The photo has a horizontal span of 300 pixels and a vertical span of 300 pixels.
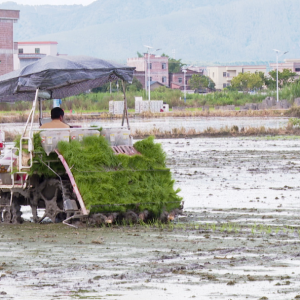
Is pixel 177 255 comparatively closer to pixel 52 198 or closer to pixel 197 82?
pixel 52 198

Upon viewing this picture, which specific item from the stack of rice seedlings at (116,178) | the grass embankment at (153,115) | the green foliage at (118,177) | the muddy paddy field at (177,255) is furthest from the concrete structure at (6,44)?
the green foliage at (118,177)

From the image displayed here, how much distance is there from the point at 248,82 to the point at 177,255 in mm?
134660

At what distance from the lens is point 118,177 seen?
1401cm

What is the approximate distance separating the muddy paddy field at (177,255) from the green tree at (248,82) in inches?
4873

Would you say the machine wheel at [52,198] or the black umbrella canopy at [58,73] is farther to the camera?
the machine wheel at [52,198]

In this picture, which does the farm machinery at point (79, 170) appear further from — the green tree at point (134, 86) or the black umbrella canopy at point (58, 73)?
the green tree at point (134, 86)

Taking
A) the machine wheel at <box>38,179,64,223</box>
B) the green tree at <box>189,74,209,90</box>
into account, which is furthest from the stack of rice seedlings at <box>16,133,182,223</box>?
the green tree at <box>189,74,209,90</box>

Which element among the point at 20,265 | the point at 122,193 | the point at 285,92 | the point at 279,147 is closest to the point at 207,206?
the point at 122,193

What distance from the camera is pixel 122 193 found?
45.5 ft

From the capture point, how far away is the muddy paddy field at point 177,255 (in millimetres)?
8906

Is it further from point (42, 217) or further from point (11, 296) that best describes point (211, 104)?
point (11, 296)

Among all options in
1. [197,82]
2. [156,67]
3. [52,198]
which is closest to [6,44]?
[52,198]

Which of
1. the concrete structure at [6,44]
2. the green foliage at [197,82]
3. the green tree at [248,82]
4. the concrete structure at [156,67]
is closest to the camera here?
the concrete structure at [6,44]

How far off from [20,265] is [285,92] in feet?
267
